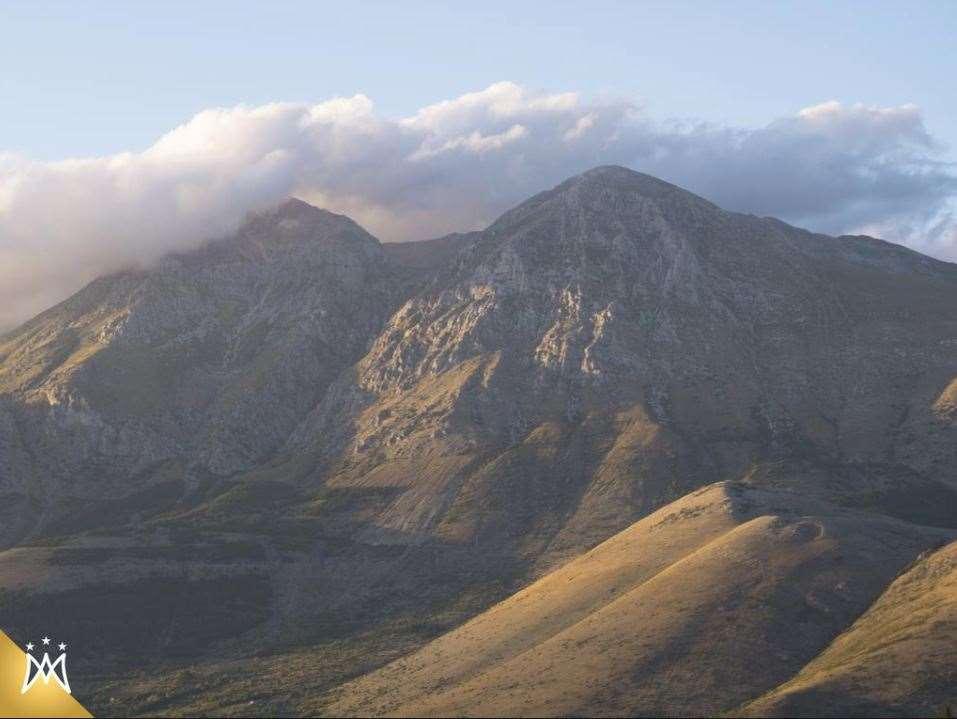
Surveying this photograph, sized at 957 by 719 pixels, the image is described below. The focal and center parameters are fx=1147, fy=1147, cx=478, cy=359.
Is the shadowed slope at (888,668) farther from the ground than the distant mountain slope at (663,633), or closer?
closer

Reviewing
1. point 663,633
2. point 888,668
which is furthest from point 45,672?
point 888,668

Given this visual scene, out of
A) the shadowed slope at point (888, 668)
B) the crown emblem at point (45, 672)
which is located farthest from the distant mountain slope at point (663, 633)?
the crown emblem at point (45, 672)

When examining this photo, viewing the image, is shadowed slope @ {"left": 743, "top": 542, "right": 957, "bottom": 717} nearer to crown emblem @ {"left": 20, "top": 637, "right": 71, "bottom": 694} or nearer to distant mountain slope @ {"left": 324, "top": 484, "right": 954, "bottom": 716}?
distant mountain slope @ {"left": 324, "top": 484, "right": 954, "bottom": 716}

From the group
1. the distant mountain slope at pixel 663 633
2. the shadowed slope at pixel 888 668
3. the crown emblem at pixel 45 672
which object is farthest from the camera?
the crown emblem at pixel 45 672

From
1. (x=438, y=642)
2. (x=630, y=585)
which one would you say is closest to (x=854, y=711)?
(x=630, y=585)

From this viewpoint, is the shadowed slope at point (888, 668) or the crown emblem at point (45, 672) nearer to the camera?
the shadowed slope at point (888, 668)

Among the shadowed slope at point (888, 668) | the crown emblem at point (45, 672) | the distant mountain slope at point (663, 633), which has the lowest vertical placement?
the shadowed slope at point (888, 668)

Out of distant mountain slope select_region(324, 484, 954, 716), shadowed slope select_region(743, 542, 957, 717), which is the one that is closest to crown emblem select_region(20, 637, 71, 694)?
distant mountain slope select_region(324, 484, 954, 716)

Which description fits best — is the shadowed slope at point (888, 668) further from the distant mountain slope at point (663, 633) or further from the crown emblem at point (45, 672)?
the crown emblem at point (45, 672)

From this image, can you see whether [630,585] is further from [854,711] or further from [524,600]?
[854,711]

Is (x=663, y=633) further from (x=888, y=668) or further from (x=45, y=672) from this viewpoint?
(x=45, y=672)
